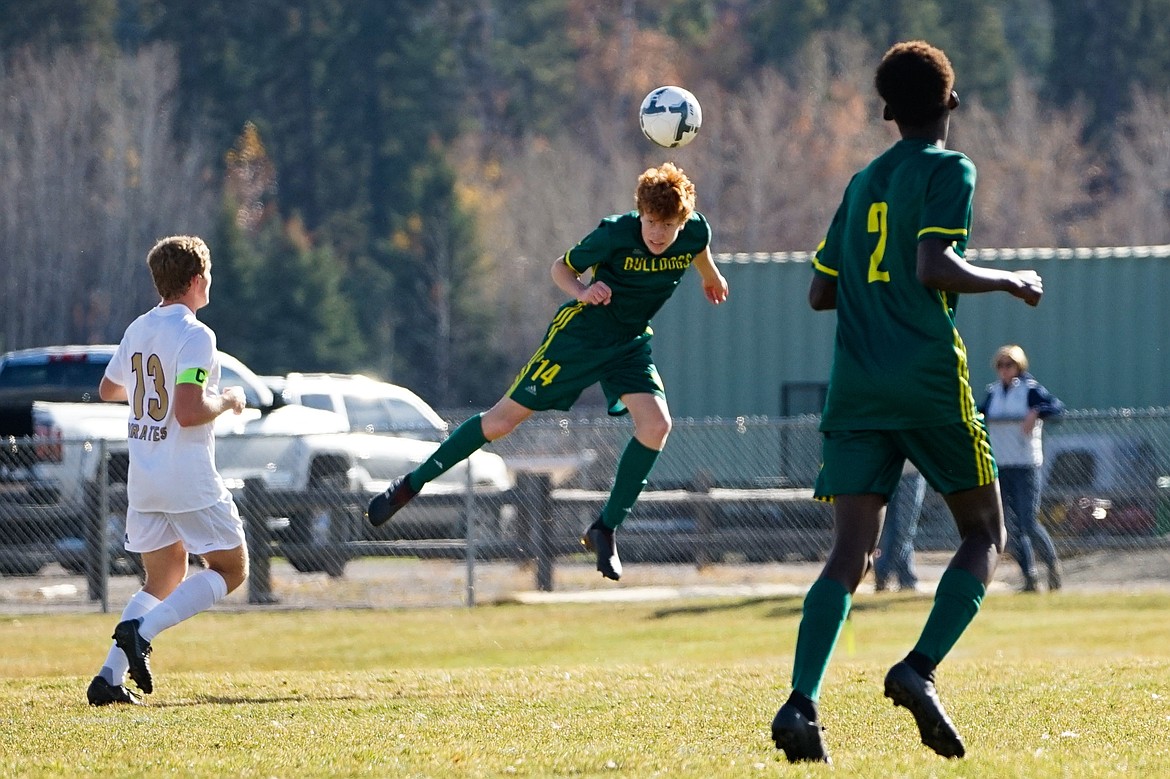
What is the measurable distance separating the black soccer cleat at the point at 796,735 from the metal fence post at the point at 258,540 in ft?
32.5

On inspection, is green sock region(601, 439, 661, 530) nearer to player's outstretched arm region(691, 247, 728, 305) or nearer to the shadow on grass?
player's outstretched arm region(691, 247, 728, 305)

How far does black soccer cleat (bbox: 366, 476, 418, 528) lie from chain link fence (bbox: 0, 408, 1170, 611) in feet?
18.9

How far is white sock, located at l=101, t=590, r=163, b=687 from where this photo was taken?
7.31 m

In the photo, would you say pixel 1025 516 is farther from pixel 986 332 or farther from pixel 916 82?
pixel 916 82

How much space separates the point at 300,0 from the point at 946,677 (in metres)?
62.5

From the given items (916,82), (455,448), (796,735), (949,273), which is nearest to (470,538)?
(455,448)

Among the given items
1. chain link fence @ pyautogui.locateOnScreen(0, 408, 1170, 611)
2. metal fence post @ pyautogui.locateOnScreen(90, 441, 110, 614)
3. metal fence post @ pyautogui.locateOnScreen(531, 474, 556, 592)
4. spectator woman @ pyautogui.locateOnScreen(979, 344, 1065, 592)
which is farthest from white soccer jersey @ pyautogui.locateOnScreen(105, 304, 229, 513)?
spectator woman @ pyautogui.locateOnScreen(979, 344, 1065, 592)

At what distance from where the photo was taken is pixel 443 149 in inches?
2495

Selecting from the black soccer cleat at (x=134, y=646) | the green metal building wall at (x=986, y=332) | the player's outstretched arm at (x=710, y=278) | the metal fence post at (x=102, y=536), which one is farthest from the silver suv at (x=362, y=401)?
the black soccer cleat at (x=134, y=646)

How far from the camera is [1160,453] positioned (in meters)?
17.1

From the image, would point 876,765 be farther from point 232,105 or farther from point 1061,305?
point 232,105

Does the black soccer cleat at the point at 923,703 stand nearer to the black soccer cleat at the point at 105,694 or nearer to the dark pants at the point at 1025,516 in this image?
the black soccer cleat at the point at 105,694

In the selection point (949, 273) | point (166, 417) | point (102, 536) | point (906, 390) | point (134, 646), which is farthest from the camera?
point (102, 536)

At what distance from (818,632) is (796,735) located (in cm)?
33
